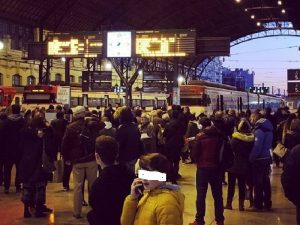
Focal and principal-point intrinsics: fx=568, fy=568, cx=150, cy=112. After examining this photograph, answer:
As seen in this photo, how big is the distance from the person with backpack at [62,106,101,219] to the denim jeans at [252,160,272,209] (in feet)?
9.35

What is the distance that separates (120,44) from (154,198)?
22211mm

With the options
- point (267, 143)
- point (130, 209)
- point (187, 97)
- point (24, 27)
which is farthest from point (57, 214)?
point (24, 27)

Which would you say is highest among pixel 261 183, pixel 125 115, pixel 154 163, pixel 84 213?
pixel 125 115

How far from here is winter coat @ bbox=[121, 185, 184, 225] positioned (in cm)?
365

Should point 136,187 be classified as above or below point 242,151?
above

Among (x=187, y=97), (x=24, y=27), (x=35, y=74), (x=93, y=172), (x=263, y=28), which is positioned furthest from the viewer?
(x=263, y=28)

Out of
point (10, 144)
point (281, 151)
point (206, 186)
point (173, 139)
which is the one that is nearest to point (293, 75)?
point (173, 139)

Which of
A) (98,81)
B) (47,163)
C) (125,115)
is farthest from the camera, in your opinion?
(98,81)

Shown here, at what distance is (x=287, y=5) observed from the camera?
5134cm

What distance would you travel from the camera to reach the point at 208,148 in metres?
8.30

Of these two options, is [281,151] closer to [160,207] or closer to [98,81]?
[160,207]

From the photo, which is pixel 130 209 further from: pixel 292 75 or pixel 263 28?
pixel 263 28

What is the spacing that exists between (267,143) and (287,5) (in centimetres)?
4391

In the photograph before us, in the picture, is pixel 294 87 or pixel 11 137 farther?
pixel 294 87
